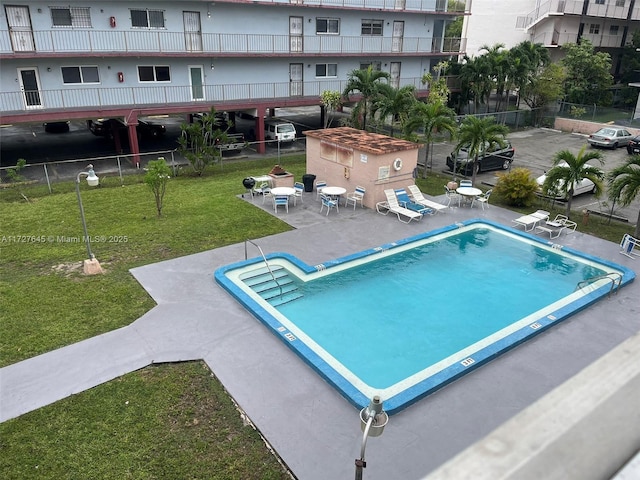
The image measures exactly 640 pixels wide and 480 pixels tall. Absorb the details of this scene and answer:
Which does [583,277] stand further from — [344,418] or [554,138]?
[554,138]

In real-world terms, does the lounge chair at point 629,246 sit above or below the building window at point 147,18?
below

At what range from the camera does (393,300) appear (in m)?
12.9

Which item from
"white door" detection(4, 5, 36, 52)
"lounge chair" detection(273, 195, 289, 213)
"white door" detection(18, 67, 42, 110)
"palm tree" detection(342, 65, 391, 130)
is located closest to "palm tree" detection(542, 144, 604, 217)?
"lounge chair" detection(273, 195, 289, 213)

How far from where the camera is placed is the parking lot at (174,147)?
2630cm

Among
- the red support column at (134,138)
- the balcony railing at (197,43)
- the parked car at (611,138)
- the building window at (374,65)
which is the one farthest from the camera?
the building window at (374,65)

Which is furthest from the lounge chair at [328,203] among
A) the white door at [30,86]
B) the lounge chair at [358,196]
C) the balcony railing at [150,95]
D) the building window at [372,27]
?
the building window at [372,27]

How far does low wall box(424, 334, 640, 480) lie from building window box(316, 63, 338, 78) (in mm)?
31778

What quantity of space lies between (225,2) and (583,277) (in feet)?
73.0

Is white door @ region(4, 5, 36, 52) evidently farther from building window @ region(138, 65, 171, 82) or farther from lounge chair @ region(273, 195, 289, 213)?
lounge chair @ region(273, 195, 289, 213)

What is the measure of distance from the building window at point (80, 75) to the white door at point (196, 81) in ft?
15.7

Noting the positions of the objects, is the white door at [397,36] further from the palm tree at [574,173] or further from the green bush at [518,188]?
the palm tree at [574,173]

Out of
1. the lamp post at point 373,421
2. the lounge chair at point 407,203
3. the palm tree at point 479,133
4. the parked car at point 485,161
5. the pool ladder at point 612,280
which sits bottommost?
the pool ladder at point 612,280

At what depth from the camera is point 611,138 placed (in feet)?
103

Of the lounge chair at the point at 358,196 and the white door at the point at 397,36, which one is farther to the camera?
the white door at the point at 397,36
